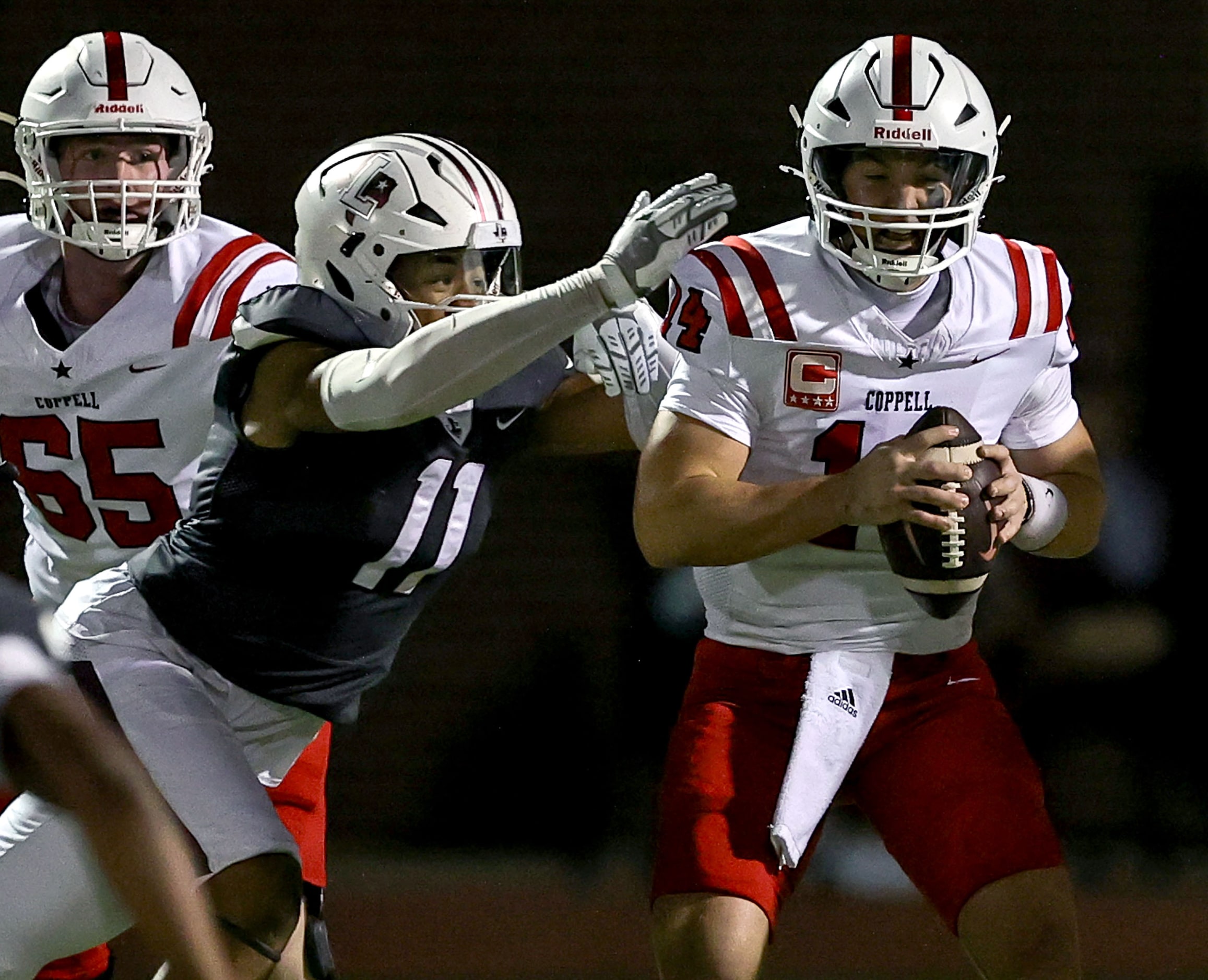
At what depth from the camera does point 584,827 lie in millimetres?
4457

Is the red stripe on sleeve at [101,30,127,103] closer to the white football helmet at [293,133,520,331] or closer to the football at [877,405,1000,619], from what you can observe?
the white football helmet at [293,133,520,331]

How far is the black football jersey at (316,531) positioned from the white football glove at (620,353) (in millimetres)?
93

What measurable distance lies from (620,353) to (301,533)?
1.63ft

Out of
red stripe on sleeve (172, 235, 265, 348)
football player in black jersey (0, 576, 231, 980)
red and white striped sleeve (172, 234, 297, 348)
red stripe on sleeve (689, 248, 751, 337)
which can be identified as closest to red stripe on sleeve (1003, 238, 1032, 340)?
red stripe on sleeve (689, 248, 751, 337)

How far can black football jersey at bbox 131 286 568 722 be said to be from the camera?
8.70 ft

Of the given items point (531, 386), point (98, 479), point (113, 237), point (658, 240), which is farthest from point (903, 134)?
point (98, 479)

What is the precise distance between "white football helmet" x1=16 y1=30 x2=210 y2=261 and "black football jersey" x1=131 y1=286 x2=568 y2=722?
534mm

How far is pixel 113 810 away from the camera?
1.72 m

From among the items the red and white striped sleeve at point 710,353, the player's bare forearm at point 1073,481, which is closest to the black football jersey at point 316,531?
the red and white striped sleeve at point 710,353

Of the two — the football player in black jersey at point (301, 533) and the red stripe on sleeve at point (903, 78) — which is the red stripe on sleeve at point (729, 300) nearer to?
the football player in black jersey at point (301, 533)

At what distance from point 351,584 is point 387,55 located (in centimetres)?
204

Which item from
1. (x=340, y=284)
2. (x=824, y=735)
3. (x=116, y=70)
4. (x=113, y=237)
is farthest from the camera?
(x=116, y=70)

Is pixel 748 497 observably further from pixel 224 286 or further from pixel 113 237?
pixel 113 237

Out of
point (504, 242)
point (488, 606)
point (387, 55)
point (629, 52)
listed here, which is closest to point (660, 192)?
point (629, 52)
